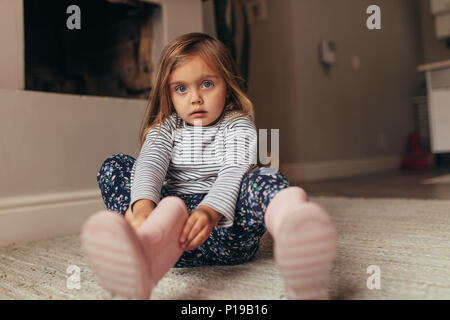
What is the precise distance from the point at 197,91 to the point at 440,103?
2.43 metres

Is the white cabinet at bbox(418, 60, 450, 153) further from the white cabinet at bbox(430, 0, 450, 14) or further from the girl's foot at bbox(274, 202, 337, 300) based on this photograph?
the girl's foot at bbox(274, 202, 337, 300)

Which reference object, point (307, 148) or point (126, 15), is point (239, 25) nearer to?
point (307, 148)

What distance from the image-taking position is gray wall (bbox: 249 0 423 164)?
2.57m

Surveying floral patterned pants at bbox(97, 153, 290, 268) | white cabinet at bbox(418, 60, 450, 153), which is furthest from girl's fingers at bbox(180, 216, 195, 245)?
white cabinet at bbox(418, 60, 450, 153)

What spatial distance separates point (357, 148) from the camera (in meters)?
3.08

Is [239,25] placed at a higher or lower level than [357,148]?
higher

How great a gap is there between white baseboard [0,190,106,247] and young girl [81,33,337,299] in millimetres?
419

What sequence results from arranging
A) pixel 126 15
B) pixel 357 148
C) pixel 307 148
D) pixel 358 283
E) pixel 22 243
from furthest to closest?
pixel 357 148 → pixel 307 148 → pixel 126 15 → pixel 22 243 → pixel 358 283

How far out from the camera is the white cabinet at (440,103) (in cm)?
258

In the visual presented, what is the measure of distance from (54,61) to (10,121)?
1.75 feet

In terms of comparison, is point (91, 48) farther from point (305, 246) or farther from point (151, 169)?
point (305, 246)

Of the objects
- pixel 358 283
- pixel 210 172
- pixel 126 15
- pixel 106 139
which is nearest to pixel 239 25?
pixel 126 15

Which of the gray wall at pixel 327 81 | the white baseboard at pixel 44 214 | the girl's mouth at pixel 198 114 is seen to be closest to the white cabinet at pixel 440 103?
the gray wall at pixel 327 81
